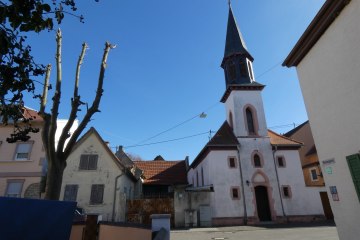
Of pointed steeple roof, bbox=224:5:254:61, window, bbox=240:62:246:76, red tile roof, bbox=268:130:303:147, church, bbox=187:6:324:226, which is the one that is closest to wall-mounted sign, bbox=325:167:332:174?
church, bbox=187:6:324:226

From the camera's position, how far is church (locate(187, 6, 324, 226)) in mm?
22734

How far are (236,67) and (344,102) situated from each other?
21702mm

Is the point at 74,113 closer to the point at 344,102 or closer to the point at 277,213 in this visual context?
the point at 344,102

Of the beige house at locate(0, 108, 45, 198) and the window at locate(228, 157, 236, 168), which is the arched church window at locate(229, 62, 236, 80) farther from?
the beige house at locate(0, 108, 45, 198)

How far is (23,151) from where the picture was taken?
751 inches

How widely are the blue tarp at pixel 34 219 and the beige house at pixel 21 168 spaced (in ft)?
51.7

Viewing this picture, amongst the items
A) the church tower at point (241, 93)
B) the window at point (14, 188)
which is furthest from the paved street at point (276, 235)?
the window at point (14, 188)

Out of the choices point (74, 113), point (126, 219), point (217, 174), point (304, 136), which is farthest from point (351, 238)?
point (304, 136)

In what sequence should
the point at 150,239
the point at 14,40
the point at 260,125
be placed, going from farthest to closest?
the point at 260,125
the point at 150,239
the point at 14,40

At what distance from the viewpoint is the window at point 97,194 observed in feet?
71.9

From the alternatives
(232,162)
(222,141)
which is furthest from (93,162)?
(232,162)

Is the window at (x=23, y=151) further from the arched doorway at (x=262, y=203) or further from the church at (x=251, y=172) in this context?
the arched doorway at (x=262, y=203)

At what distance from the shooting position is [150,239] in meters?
7.01

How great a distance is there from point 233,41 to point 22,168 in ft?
84.2
